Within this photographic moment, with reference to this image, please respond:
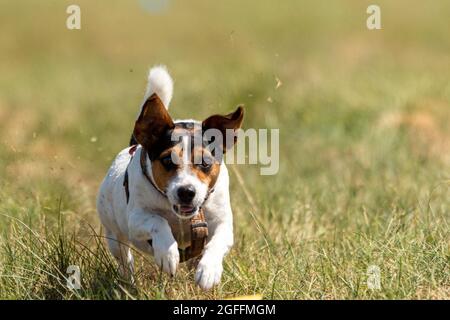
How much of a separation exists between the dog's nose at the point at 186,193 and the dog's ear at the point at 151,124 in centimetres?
39

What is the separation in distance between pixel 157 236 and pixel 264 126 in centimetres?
574

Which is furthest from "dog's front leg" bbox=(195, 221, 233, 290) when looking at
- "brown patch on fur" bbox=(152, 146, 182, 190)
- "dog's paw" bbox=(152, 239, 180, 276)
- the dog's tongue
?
"brown patch on fur" bbox=(152, 146, 182, 190)

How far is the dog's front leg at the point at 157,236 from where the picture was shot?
4996 millimetres

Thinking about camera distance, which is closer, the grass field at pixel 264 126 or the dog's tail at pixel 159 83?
the grass field at pixel 264 126

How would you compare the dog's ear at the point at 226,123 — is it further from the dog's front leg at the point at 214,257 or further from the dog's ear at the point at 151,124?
the dog's front leg at the point at 214,257

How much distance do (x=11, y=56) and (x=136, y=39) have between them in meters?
2.09

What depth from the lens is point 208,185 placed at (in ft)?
17.0

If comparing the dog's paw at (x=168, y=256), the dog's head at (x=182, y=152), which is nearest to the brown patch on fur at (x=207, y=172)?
the dog's head at (x=182, y=152)

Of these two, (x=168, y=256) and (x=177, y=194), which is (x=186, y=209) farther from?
(x=168, y=256)

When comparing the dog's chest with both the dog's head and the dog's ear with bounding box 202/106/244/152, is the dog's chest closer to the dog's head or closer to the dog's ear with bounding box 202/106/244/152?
the dog's head

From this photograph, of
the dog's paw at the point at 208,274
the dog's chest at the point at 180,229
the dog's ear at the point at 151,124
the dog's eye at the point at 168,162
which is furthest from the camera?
the dog's chest at the point at 180,229

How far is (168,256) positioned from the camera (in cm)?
499

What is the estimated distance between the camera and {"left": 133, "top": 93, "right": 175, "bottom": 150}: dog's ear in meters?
5.19
